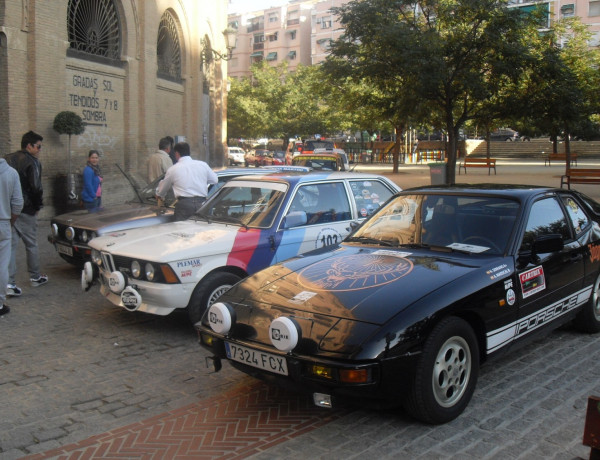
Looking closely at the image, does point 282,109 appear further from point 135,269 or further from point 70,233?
point 135,269

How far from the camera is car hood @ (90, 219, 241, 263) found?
579 cm

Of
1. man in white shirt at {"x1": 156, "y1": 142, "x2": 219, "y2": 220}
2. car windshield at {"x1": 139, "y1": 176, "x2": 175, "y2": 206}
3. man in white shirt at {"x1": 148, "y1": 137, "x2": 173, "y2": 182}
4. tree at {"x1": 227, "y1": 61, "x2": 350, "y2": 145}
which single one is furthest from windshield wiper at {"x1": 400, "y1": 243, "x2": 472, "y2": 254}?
tree at {"x1": 227, "y1": 61, "x2": 350, "y2": 145}

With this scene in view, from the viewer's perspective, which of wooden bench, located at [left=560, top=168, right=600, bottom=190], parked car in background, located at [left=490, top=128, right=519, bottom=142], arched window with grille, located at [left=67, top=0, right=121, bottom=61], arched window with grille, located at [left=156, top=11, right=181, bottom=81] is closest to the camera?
arched window with grille, located at [left=67, top=0, right=121, bottom=61]

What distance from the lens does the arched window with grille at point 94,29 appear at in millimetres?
15719

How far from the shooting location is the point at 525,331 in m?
4.74

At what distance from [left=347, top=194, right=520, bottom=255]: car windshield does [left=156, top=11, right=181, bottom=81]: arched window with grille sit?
658 inches

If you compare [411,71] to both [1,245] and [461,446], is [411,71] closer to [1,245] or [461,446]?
[1,245]

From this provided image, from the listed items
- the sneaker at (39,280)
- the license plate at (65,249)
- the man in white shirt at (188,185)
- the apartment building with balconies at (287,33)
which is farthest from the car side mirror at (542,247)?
the apartment building with balconies at (287,33)

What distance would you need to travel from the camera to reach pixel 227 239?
6.11 meters

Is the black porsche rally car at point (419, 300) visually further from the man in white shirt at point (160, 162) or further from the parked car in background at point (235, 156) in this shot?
the parked car in background at point (235, 156)

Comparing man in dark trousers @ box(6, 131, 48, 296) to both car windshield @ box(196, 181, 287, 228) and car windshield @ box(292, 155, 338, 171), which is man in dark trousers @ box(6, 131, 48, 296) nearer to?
car windshield @ box(196, 181, 287, 228)

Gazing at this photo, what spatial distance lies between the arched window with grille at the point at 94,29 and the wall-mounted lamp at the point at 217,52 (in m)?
5.48

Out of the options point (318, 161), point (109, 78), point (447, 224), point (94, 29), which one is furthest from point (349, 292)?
point (94, 29)

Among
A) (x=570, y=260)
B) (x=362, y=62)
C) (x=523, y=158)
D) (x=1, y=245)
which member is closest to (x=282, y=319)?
(x=570, y=260)
